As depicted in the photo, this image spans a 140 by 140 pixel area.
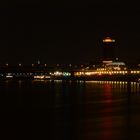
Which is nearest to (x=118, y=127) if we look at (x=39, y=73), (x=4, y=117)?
(x=4, y=117)

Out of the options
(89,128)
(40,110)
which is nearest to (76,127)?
(89,128)

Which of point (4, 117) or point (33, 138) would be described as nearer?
point (33, 138)

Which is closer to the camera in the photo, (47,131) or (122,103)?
(47,131)

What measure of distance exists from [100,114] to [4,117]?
598 centimetres

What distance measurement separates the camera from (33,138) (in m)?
19.0

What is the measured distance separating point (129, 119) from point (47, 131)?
5887 millimetres

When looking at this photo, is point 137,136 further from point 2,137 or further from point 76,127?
point 2,137

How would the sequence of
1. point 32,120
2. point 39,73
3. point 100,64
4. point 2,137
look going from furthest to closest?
point 100,64 → point 39,73 → point 32,120 → point 2,137

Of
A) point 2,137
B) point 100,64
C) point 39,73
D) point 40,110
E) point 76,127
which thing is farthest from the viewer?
point 100,64

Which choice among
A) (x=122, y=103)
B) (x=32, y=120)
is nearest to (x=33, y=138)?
(x=32, y=120)

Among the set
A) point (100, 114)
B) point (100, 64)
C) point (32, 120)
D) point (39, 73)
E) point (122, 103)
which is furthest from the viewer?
point (100, 64)

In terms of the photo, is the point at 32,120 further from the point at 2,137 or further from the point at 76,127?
the point at 2,137

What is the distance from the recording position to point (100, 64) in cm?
15362

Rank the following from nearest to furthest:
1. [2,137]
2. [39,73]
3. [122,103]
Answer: [2,137], [122,103], [39,73]
